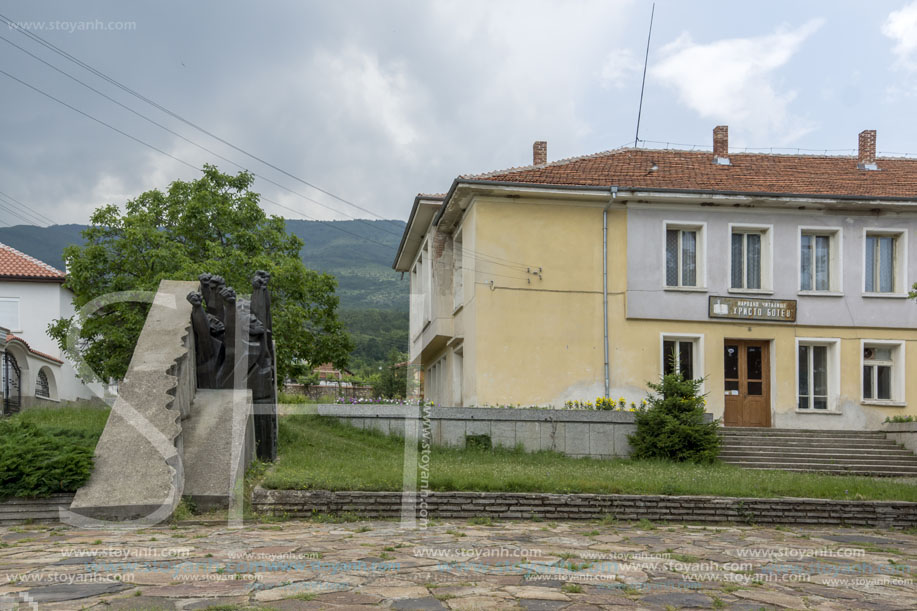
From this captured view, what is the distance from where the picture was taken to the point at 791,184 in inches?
917

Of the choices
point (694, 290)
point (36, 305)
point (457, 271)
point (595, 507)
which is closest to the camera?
point (595, 507)

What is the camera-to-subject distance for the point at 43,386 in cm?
3816

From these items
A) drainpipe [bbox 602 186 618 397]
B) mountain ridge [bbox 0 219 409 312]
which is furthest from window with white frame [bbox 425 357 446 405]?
mountain ridge [bbox 0 219 409 312]

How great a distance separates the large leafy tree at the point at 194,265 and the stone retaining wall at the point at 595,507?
2134 cm

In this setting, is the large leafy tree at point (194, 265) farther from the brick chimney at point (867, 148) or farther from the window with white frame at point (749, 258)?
the brick chimney at point (867, 148)

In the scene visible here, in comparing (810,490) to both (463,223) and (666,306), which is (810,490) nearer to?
(666,306)

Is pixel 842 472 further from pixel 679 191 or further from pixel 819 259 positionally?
pixel 679 191

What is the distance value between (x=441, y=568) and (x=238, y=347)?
6.61 meters

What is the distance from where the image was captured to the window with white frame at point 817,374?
22.4 meters

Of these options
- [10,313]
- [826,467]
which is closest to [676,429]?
[826,467]

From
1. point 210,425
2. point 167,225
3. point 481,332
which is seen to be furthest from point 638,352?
point 167,225

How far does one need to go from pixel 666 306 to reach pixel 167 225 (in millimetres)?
22092

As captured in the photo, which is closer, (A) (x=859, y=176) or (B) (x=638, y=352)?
(B) (x=638, y=352)

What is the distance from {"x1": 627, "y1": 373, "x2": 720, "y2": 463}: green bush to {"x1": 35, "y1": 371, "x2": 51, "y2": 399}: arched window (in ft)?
94.2
